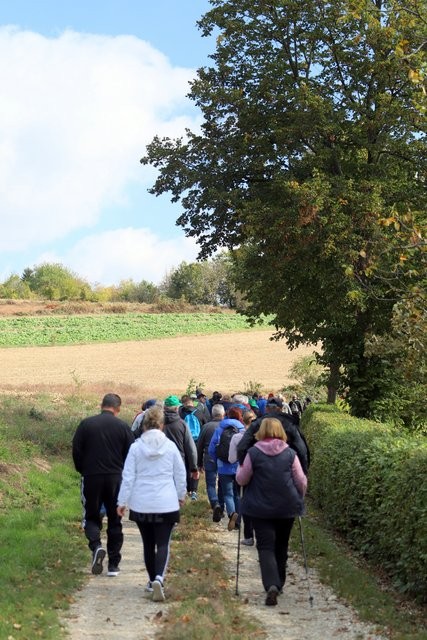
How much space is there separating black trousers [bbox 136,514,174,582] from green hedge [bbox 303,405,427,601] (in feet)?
8.24

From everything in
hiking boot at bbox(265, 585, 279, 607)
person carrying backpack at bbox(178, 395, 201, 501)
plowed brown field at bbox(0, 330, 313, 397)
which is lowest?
plowed brown field at bbox(0, 330, 313, 397)

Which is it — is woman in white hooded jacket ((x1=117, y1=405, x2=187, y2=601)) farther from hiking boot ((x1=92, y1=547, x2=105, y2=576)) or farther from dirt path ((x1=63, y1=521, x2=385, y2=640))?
hiking boot ((x1=92, y1=547, x2=105, y2=576))

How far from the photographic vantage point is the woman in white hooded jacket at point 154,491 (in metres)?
8.13

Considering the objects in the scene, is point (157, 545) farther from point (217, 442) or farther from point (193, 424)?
point (193, 424)

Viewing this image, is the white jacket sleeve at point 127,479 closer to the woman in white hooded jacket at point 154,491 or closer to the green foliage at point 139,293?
the woman in white hooded jacket at point 154,491

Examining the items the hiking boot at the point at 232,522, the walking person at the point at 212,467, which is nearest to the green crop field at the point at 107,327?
the walking person at the point at 212,467

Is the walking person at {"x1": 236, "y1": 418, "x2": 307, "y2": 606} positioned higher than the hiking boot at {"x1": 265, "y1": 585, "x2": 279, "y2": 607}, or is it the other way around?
the walking person at {"x1": 236, "y1": 418, "x2": 307, "y2": 606}

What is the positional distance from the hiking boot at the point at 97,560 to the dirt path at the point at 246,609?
81mm

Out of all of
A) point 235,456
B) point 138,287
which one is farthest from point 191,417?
point 138,287

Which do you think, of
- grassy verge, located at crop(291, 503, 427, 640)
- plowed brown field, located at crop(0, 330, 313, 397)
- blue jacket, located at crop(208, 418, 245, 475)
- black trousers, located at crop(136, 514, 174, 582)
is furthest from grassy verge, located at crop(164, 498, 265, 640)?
plowed brown field, located at crop(0, 330, 313, 397)

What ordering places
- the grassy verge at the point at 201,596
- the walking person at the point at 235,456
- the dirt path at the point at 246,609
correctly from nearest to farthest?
the grassy verge at the point at 201,596 → the dirt path at the point at 246,609 → the walking person at the point at 235,456

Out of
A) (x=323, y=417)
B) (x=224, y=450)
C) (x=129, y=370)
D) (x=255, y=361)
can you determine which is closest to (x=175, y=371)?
(x=129, y=370)

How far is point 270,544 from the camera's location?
27.2 ft

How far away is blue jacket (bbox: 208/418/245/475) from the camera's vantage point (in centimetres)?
1220
